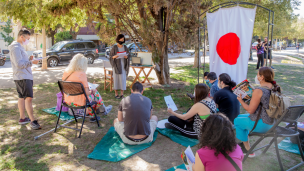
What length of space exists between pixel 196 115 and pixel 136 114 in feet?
3.26

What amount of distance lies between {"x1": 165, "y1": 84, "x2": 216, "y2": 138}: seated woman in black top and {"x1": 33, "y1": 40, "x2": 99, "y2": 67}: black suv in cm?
1276

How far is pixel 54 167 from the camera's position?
3.09 m

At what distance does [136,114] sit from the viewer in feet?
11.2

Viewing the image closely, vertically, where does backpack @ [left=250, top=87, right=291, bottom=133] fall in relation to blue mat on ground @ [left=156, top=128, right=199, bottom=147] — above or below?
above

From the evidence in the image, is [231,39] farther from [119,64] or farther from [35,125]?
[35,125]

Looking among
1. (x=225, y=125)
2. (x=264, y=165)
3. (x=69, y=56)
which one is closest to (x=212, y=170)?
(x=225, y=125)

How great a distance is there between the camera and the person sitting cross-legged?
135 inches

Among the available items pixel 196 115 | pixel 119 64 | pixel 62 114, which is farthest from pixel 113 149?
pixel 119 64

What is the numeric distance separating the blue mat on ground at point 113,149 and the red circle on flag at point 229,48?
2.57 meters

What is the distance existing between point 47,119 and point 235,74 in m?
4.32

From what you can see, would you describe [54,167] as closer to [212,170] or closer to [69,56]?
[212,170]

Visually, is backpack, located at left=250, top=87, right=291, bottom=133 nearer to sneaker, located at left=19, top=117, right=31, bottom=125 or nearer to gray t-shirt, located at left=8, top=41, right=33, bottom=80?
gray t-shirt, located at left=8, top=41, right=33, bottom=80

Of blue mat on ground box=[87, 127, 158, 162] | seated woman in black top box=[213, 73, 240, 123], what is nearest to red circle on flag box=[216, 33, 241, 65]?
seated woman in black top box=[213, 73, 240, 123]

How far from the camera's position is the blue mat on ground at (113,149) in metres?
3.33
